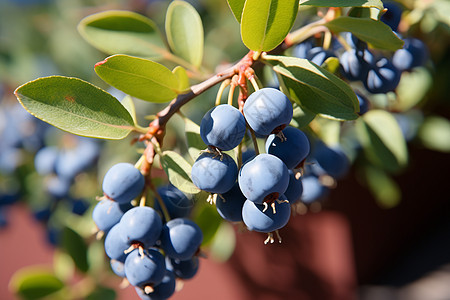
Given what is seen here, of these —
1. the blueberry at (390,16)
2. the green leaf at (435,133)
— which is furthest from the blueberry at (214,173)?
the green leaf at (435,133)

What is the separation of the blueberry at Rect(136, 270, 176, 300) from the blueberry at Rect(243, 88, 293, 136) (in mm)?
234

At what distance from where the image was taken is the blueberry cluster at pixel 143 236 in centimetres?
46

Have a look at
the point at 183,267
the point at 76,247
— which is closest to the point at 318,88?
the point at 183,267

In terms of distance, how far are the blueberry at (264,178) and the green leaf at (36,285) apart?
0.65 meters

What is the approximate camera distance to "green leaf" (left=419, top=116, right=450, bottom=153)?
1.07 meters

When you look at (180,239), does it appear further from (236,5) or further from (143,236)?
(236,5)

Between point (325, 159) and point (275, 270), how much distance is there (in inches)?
37.1

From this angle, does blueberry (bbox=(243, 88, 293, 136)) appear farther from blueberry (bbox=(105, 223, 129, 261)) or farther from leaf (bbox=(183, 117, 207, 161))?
blueberry (bbox=(105, 223, 129, 261))

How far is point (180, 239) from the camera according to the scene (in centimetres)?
47

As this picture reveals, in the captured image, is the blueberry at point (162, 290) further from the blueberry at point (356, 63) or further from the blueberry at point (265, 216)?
the blueberry at point (356, 63)

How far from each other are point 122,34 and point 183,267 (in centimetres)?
40

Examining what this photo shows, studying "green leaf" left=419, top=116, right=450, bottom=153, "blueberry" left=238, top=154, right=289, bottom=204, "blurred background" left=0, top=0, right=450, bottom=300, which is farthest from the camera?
"green leaf" left=419, top=116, right=450, bottom=153

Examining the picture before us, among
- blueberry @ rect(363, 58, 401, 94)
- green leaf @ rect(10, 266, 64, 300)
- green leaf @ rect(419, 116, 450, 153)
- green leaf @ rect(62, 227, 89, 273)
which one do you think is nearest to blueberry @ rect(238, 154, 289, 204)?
blueberry @ rect(363, 58, 401, 94)

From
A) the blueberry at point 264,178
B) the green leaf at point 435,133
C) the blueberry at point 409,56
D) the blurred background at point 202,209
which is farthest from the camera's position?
the green leaf at point 435,133
